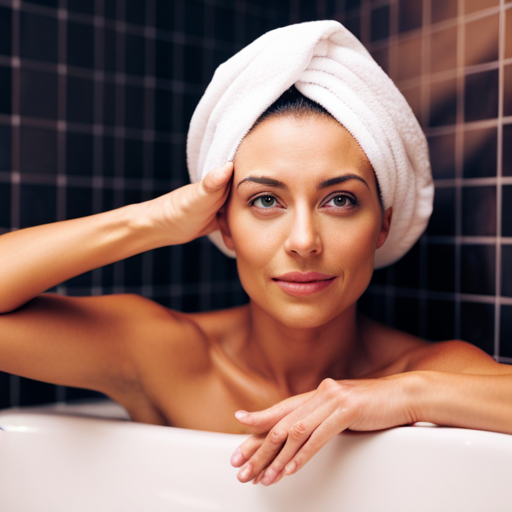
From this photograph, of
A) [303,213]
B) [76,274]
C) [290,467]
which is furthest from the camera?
[76,274]

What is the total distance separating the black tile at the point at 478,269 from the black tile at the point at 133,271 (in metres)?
0.98

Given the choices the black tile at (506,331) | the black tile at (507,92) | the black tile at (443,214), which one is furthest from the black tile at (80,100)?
the black tile at (506,331)

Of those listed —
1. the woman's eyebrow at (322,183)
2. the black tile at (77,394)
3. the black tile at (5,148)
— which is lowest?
the black tile at (77,394)

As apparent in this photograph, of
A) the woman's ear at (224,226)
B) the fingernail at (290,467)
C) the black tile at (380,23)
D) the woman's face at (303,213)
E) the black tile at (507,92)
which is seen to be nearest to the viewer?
the fingernail at (290,467)

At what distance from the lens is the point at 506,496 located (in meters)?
0.91

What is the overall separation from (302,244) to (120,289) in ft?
3.10

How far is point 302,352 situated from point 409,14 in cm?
103

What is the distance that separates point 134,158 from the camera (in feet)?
5.83

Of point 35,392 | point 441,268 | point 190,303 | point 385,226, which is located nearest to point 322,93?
point 385,226

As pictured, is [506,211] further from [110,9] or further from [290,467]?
[110,9]

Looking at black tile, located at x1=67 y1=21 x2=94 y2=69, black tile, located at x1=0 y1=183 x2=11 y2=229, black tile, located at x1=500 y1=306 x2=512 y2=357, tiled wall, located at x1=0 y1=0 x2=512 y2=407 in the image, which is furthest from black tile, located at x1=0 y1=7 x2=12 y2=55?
black tile, located at x1=500 y1=306 x2=512 y2=357

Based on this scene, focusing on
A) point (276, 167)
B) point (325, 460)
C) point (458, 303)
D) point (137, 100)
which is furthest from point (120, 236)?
point (458, 303)

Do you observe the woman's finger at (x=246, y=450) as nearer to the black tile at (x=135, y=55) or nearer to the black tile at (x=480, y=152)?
the black tile at (x=480, y=152)

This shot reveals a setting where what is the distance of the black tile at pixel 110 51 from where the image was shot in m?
1.69
